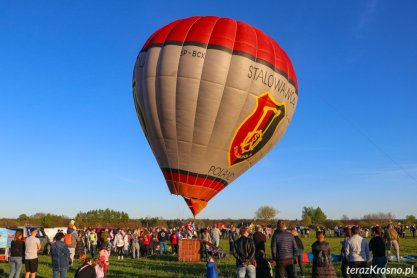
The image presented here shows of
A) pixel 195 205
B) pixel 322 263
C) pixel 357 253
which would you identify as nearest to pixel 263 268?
pixel 322 263

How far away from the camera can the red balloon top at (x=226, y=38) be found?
16.1 meters

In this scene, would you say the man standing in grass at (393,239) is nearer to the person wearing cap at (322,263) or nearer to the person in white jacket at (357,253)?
the person in white jacket at (357,253)

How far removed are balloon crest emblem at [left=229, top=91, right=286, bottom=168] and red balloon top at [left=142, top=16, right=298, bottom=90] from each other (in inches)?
55.1

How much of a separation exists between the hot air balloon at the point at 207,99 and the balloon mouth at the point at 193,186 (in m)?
0.04

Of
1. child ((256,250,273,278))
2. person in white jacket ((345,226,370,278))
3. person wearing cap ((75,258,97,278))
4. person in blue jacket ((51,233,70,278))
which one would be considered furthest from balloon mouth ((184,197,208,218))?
person wearing cap ((75,258,97,278))

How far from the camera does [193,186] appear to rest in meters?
16.3

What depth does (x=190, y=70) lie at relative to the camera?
15.8m

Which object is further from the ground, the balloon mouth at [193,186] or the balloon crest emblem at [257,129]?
the balloon crest emblem at [257,129]

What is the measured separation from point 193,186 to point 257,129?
10.6 ft

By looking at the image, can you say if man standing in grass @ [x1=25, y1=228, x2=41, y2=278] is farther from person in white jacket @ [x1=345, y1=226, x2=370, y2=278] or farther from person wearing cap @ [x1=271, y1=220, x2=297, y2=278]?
person in white jacket @ [x1=345, y1=226, x2=370, y2=278]

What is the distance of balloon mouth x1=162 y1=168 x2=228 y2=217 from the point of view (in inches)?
639

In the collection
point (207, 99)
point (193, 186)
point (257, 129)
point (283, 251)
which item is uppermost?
point (207, 99)

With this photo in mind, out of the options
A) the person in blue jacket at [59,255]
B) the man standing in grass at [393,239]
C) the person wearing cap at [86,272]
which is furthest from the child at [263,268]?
the man standing in grass at [393,239]

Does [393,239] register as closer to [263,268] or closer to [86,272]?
[263,268]
